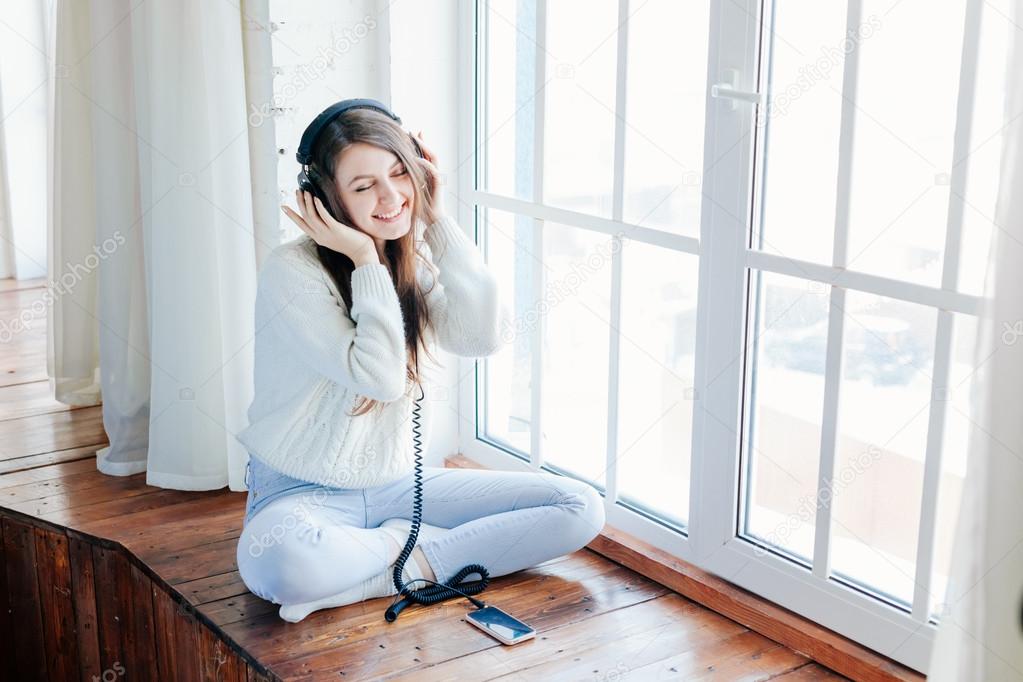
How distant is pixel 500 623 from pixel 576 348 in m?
0.65

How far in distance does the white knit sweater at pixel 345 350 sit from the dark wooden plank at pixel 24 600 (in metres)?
0.70

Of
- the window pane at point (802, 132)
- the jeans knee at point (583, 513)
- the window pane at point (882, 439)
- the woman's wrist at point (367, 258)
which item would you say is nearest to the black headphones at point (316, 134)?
the woman's wrist at point (367, 258)

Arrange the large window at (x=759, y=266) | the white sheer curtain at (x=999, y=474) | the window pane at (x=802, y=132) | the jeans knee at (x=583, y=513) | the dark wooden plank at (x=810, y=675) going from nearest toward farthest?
1. the white sheer curtain at (x=999, y=474)
2. the large window at (x=759, y=266)
3. the window pane at (x=802, y=132)
4. the dark wooden plank at (x=810, y=675)
5. the jeans knee at (x=583, y=513)

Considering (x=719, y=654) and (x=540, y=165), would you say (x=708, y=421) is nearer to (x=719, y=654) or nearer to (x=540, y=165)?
(x=719, y=654)

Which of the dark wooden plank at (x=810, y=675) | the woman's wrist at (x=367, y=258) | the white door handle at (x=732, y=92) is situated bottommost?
the dark wooden plank at (x=810, y=675)

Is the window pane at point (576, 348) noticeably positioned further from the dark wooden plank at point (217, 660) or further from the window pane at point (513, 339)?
the dark wooden plank at point (217, 660)

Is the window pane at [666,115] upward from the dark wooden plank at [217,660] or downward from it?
upward

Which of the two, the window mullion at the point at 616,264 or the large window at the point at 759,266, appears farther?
the window mullion at the point at 616,264

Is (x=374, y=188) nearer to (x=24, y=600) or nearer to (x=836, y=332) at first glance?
(x=836, y=332)

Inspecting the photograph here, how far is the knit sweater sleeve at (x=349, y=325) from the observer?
198cm

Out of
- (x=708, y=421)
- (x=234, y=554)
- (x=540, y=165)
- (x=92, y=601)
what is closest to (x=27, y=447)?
(x=92, y=601)

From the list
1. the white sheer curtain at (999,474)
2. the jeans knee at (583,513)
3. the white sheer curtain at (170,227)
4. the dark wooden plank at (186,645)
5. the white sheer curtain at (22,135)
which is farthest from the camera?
the white sheer curtain at (22,135)

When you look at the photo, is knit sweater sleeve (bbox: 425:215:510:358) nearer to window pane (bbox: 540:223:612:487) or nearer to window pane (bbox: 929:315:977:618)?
window pane (bbox: 540:223:612:487)

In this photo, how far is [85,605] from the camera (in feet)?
8.05
